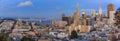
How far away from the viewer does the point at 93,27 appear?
1697 inches

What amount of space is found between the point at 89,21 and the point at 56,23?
528 cm

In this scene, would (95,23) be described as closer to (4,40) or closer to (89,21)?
(89,21)

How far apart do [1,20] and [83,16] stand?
19.7 m

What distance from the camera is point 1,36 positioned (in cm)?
777

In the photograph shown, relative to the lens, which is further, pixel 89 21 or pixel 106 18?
pixel 89 21

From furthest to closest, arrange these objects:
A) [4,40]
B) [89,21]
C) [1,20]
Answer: [89,21]
[1,20]
[4,40]

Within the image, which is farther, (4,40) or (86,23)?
(86,23)

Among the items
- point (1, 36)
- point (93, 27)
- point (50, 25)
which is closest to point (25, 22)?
point (50, 25)

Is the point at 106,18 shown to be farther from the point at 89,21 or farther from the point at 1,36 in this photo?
the point at 1,36

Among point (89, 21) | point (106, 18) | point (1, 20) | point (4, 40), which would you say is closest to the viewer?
point (4, 40)

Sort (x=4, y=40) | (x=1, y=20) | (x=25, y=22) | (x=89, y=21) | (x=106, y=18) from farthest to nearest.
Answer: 1. (x=89, y=21)
2. (x=106, y=18)
3. (x=25, y=22)
4. (x=1, y=20)
5. (x=4, y=40)

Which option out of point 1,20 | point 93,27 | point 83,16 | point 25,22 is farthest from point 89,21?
point 1,20

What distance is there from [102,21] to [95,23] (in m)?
1.16

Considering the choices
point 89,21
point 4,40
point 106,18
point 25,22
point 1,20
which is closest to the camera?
point 4,40
